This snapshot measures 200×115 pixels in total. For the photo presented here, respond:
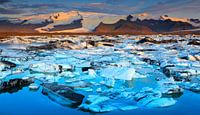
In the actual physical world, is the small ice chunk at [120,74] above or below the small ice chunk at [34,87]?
above

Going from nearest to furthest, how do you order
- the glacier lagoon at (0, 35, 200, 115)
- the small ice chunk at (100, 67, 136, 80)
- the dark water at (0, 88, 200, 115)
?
the dark water at (0, 88, 200, 115), the glacier lagoon at (0, 35, 200, 115), the small ice chunk at (100, 67, 136, 80)

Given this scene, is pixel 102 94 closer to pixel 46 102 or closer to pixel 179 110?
pixel 46 102

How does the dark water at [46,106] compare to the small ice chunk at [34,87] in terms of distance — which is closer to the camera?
the dark water at [46,106]

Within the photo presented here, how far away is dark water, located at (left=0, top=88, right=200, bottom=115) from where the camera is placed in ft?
23.1

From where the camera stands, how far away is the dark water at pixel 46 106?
7.03 metres

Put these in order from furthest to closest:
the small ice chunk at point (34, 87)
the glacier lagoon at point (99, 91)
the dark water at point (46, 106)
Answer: the small ice chunk at point (34, 87) < the glacier lagoon at point (99, 91) < the dark water at point (46, 106)

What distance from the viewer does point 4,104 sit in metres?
7.90

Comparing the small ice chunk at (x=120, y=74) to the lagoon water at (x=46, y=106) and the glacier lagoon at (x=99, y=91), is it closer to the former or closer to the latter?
the glacier lagoon at (x=99, y=91)

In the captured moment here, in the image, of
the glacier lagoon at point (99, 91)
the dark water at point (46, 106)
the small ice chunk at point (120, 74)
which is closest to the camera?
the dark water at point (46, 106)

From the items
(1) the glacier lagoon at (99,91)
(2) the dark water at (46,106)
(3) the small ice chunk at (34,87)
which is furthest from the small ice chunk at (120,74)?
(3) the small ice chunk at (34,87)

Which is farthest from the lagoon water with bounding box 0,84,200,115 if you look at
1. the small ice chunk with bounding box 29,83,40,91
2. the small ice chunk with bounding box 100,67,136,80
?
the small ice chunk with bounding box 100,67,136,80

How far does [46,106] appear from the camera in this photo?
7633mm

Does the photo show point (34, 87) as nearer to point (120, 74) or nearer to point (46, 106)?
point (46, 106)

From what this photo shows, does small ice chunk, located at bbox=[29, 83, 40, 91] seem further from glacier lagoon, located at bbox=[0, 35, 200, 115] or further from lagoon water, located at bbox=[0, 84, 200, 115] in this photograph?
lagoon water, located at bbox=[0, 84, 200, 115]
